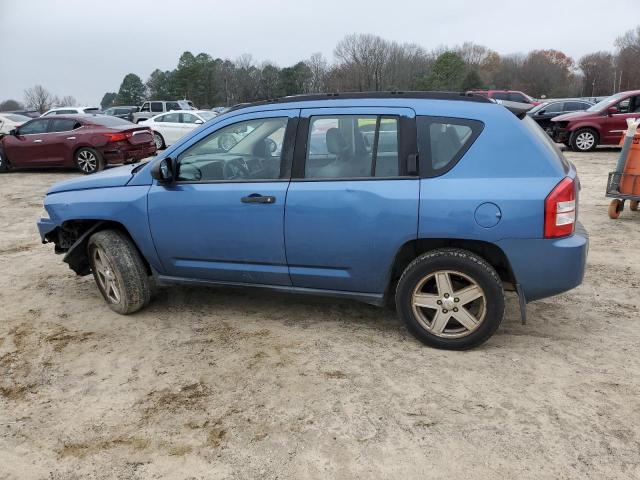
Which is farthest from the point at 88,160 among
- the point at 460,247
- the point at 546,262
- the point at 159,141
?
the point at 546,262

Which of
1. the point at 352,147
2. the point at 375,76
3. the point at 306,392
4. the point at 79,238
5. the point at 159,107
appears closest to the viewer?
A: the point at 306,392

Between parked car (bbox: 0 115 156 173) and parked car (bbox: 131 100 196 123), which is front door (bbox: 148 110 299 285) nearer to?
parked car (bbox: 0 115 156 173)

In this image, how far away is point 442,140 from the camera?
3.43 m

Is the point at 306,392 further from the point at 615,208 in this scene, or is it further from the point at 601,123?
the point at 601,123

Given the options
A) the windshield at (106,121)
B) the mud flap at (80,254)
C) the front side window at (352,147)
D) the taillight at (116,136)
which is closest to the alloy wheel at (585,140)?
the taillight at (116,136)

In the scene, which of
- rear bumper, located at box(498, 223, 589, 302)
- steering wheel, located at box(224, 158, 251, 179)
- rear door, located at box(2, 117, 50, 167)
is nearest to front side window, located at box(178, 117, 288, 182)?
steering wheel, located at box(224, 158, 251, 179)

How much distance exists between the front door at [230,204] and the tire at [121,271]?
0.94ft

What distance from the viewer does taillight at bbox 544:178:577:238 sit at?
125 inches

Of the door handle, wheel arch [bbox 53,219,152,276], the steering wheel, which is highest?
the steering wheel

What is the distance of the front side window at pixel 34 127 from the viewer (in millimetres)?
13625

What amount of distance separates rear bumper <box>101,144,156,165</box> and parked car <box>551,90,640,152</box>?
11.8 m

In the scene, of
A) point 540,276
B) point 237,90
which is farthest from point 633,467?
point 237,90

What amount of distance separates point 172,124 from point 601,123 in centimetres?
1325

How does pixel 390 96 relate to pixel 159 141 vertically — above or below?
above
